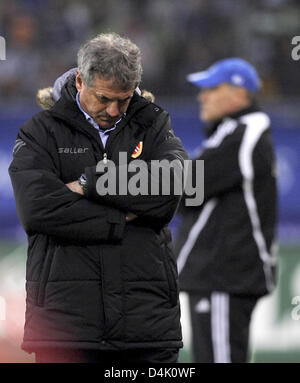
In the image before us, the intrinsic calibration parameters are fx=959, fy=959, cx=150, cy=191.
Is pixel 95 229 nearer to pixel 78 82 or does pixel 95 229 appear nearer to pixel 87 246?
pixel 87 246

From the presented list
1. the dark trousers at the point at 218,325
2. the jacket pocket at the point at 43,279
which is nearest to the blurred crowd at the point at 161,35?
the dark trousers at the point at 218,325

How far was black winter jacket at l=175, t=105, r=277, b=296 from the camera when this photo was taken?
5746mm

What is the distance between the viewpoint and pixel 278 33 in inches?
476

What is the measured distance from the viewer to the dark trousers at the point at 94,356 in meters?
3.67

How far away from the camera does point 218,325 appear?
5.77 m

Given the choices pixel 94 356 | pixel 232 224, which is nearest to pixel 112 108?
pixel 94 356

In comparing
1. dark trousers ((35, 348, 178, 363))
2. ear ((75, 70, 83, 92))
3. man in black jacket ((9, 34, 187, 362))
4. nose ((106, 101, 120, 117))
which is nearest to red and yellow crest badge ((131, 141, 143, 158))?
man in black jacket ((9, 34, 187, 362))

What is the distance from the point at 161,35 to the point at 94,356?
339 inches

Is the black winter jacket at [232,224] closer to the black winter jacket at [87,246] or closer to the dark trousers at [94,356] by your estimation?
the black winter jacket at [87,246]

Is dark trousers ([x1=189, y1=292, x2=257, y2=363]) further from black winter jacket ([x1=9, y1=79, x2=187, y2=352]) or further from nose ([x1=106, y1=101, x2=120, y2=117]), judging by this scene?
nose ([x1=106, y1=101, x2=120, y2=117])

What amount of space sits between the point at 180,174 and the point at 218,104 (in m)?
2.26

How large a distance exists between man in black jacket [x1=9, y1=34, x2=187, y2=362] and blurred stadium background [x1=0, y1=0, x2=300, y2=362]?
13.8 feet

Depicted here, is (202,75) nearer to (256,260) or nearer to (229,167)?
(229,167)
